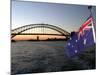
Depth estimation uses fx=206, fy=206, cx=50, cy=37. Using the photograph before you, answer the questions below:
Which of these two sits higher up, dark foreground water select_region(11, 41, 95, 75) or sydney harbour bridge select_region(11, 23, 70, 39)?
sydney harbour bridge select_region(11, 23, 70, 39)

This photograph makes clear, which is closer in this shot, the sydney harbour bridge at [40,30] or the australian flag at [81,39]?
the sydney harbour bridge at [40,30]

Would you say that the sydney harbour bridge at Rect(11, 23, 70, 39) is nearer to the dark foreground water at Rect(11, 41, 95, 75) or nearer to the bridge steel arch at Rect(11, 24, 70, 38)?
the bridge steel arch at Rect(11, 24, 70, 38)

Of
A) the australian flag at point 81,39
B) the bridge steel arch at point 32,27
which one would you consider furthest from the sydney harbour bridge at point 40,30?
the australian flag at point 81,39

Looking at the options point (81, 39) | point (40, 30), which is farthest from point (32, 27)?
point (81, 39)

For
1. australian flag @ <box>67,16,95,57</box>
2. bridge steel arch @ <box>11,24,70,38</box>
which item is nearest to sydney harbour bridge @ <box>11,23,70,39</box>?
bridge steel arch @ <box>11,24,70,38</box>

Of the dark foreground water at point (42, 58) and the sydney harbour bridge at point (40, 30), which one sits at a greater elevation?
the sydney harbour bridge at point (40, 30)

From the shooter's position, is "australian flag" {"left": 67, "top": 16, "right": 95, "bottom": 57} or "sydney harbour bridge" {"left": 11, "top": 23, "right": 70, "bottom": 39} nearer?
"sydney harbour bridge" {"left": 11, "top": 23, "right": 70, "bottom": 39}

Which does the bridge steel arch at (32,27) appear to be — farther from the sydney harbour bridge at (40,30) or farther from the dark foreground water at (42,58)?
the dark foreground water at (42,58)
